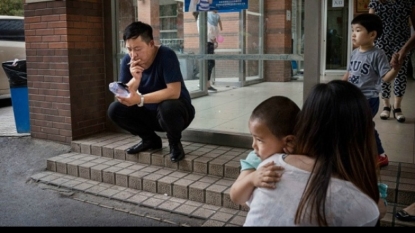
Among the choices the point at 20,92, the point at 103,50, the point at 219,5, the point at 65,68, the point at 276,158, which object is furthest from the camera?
the point at 20,92

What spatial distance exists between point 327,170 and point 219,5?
3.68 metres

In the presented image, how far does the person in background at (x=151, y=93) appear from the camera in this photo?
393 centimetres

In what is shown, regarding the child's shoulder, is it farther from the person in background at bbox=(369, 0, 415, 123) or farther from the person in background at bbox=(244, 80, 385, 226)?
the person in background at bbox=(369, 0, 415, 123)

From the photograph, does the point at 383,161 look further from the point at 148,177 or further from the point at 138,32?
the point at 138,32

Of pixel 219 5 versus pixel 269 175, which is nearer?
pixel 269 175

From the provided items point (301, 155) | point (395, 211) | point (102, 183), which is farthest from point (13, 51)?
point (301, 155)

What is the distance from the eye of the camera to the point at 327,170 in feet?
4.54

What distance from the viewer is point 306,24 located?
4.13 meters

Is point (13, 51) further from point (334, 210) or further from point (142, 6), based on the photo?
point (334, 210)

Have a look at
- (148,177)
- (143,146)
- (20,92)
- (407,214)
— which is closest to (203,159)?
(148,177)

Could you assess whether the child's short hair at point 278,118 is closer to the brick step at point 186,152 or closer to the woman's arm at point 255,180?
the woman's arm at point 255,180

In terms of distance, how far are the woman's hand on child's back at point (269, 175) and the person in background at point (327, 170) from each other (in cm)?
2

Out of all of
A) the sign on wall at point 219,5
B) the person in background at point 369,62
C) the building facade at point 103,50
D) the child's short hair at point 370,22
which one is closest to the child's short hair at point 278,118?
the person in background at point 369,62

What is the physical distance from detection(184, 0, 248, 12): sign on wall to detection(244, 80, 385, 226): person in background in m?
3.40
